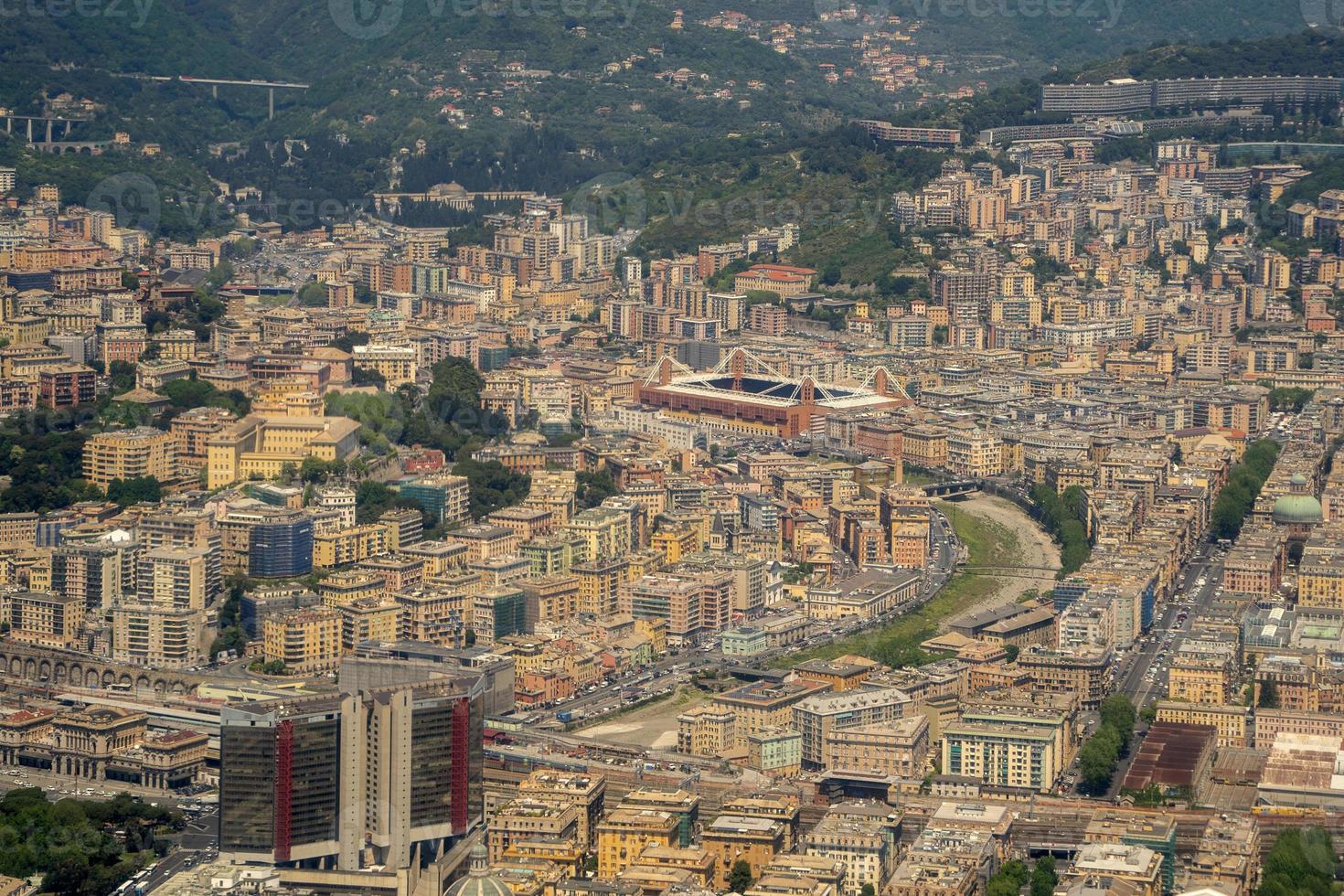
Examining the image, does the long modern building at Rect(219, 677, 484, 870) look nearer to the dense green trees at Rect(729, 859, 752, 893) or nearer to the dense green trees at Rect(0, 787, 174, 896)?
the dense green trees at Rect(0, 787, 174, 896)

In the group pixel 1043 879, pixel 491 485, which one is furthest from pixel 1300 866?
pixel 491 485

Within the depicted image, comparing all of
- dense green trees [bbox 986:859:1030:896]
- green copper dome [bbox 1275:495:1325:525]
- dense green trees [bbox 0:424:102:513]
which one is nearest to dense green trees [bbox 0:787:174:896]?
dense green trees [bbox 986:859:1030:896]

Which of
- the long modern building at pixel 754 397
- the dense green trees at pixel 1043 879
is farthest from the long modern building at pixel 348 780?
the long modern building at pixel 754 397

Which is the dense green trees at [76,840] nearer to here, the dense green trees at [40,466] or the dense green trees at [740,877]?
the dense green trees at [740,877]

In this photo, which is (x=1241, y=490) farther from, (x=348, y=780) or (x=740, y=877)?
(x=348, y=780)

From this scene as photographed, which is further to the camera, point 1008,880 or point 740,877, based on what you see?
point 740,877

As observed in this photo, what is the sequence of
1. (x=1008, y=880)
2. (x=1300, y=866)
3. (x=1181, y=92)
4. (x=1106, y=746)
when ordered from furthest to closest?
(x=1181, y=92)
(x=1106, y=746)
(x=1300, y=866)
(x=1008, y=880)
